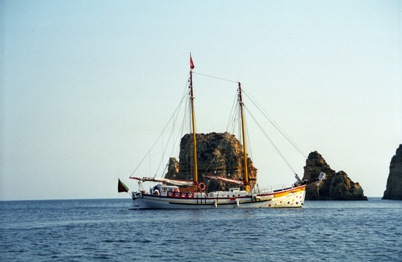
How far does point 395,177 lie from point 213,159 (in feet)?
216

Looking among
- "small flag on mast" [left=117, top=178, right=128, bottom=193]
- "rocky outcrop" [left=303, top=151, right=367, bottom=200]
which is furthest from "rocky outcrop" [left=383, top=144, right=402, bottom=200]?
"small flag on mast" [left=117, top=178, right=128, bottom=193]

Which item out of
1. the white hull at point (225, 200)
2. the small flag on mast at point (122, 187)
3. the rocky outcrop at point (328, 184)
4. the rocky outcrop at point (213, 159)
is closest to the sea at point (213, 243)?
the white hull at point (225, 200)

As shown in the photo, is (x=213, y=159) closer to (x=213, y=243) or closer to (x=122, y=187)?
(x=122, y=187)

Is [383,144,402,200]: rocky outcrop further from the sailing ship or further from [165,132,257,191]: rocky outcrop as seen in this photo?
the sailing ship

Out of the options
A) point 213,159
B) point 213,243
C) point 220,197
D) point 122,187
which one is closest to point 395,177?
point 213,159

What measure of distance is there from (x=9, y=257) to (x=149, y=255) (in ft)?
35.3

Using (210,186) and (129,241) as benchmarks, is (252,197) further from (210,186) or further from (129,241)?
(210,186)

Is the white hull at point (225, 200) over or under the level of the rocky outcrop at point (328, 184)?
under

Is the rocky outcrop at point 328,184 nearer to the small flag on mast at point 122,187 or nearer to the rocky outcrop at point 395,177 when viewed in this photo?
the rocky outcrop at point 395,177

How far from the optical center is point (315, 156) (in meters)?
180

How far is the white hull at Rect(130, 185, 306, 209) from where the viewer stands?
9025 cm

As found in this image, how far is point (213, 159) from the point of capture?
584 ft

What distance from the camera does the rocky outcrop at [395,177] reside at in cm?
17500

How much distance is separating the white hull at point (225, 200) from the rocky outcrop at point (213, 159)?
75.9 meters
